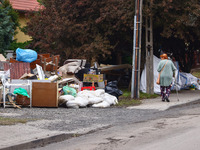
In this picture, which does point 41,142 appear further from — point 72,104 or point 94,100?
point 94,100

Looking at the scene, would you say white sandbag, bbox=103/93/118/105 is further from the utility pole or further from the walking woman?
the walking woman

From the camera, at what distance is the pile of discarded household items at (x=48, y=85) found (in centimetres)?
1302

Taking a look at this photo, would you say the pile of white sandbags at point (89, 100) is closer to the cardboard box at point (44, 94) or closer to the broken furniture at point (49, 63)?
the cardboard box at point (44, 94)

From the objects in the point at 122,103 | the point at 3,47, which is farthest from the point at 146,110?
the point at 3,47

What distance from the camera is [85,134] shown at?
8.55m

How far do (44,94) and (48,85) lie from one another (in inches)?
12.0

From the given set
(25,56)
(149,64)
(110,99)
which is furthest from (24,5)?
(110,99)

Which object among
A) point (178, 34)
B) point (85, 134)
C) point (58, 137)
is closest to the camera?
point (58, 137)

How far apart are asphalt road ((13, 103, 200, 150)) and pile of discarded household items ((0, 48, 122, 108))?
2.42 ft

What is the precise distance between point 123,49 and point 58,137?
1527cm

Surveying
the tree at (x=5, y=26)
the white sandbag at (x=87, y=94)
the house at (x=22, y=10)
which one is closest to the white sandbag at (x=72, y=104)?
the white sandbag at (x=87, y=94)

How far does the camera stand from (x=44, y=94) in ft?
42.7

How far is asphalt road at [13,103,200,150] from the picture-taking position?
717 centimetres

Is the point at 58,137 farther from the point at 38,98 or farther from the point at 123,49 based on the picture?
the point at 123,49
